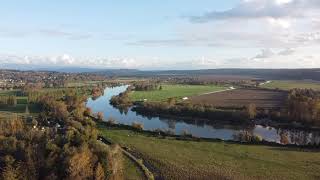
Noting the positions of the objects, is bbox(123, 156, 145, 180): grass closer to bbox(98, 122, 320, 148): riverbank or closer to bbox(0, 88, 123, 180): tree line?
bbox(0, 88, 123, 180): tree line

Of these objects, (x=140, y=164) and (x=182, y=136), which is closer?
(x=140, y=164)

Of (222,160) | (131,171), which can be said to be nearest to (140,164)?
(131,171)

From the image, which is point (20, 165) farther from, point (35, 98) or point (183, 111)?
point (35, 98)

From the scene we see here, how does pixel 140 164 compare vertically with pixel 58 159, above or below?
below

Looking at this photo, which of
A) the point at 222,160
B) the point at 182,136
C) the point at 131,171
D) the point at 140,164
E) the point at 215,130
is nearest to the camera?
the point at 131,171

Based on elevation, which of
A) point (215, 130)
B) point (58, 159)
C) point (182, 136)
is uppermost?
point (58, 159)

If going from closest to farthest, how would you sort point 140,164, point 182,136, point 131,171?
point 131,171 < point 140,164 < point 182,136

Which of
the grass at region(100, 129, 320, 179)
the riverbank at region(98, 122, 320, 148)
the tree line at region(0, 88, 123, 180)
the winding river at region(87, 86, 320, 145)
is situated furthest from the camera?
the winding river at region(87, 86, 320, 145)

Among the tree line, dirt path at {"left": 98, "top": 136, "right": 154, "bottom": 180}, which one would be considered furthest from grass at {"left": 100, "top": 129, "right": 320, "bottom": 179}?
the tree line

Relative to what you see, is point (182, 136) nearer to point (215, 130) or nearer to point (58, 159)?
point (215, 130)
